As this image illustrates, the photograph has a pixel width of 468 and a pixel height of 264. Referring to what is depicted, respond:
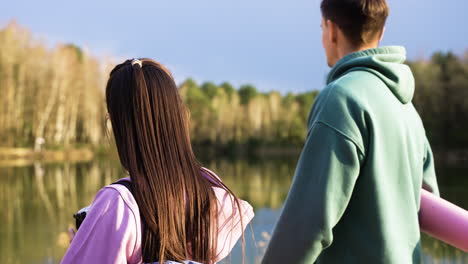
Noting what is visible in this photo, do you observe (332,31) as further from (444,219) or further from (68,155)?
(68,155)

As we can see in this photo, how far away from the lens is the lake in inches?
263

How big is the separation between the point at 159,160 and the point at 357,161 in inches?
18.2

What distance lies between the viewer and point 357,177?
118 cm

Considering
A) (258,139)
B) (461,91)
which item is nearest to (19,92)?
(258,139)

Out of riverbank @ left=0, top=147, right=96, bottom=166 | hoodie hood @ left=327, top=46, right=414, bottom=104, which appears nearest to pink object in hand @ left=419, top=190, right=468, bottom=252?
hoodie hood @ left=327, top=46, right=414, bottom=104

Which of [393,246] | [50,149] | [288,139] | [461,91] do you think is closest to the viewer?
[393,246]

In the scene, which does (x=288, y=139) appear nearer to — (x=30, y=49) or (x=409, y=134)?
(x=30, y=49)

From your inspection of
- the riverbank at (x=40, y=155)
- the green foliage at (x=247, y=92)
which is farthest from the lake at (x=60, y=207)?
the green foliage at (x=247, y=92)

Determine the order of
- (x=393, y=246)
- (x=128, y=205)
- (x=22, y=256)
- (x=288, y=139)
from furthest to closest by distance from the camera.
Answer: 1. (x=288, y=139)
2. (x=22, y=256)
3. (x=393, y=246)
4. (x=128, y=205)

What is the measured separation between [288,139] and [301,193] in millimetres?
43058

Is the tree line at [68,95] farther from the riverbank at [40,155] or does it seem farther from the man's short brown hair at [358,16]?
the man's short brown hair at [358,16]

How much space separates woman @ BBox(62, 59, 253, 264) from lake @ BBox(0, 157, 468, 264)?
185cm

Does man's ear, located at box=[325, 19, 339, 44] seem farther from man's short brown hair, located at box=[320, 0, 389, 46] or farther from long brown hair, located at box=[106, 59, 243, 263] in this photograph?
long brown hair, located at box=[106, 59, 243, 263]

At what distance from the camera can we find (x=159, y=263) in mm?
1081
